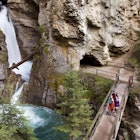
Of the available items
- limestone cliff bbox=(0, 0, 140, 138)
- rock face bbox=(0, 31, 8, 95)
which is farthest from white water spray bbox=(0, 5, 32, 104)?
limestone cliff bbox=(0, 0, 140, 138)

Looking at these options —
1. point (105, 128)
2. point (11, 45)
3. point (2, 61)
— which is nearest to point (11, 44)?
point (11, 45)

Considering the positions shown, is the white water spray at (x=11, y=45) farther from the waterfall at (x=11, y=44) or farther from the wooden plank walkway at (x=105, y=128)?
the wooden plank walkway at (x=105, y=128)

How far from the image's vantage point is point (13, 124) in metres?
15.5

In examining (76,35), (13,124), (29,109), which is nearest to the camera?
(13,124)

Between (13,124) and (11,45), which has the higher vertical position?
(11,45)

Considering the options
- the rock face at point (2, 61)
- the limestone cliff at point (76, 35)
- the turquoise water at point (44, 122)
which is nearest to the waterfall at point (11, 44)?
the rock face at point (2, 61)

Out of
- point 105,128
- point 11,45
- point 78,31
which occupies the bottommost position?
point 105,128

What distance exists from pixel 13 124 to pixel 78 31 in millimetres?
14339

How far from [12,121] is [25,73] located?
54.2 feet

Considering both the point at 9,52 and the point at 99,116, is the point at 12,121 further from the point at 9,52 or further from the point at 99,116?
the point at 9,52

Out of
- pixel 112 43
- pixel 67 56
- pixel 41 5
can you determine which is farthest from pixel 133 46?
pixel 41 5

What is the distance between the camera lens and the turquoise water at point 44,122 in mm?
23078

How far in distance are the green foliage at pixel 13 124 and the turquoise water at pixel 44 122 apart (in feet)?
18.4

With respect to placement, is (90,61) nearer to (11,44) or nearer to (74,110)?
(11,44)
